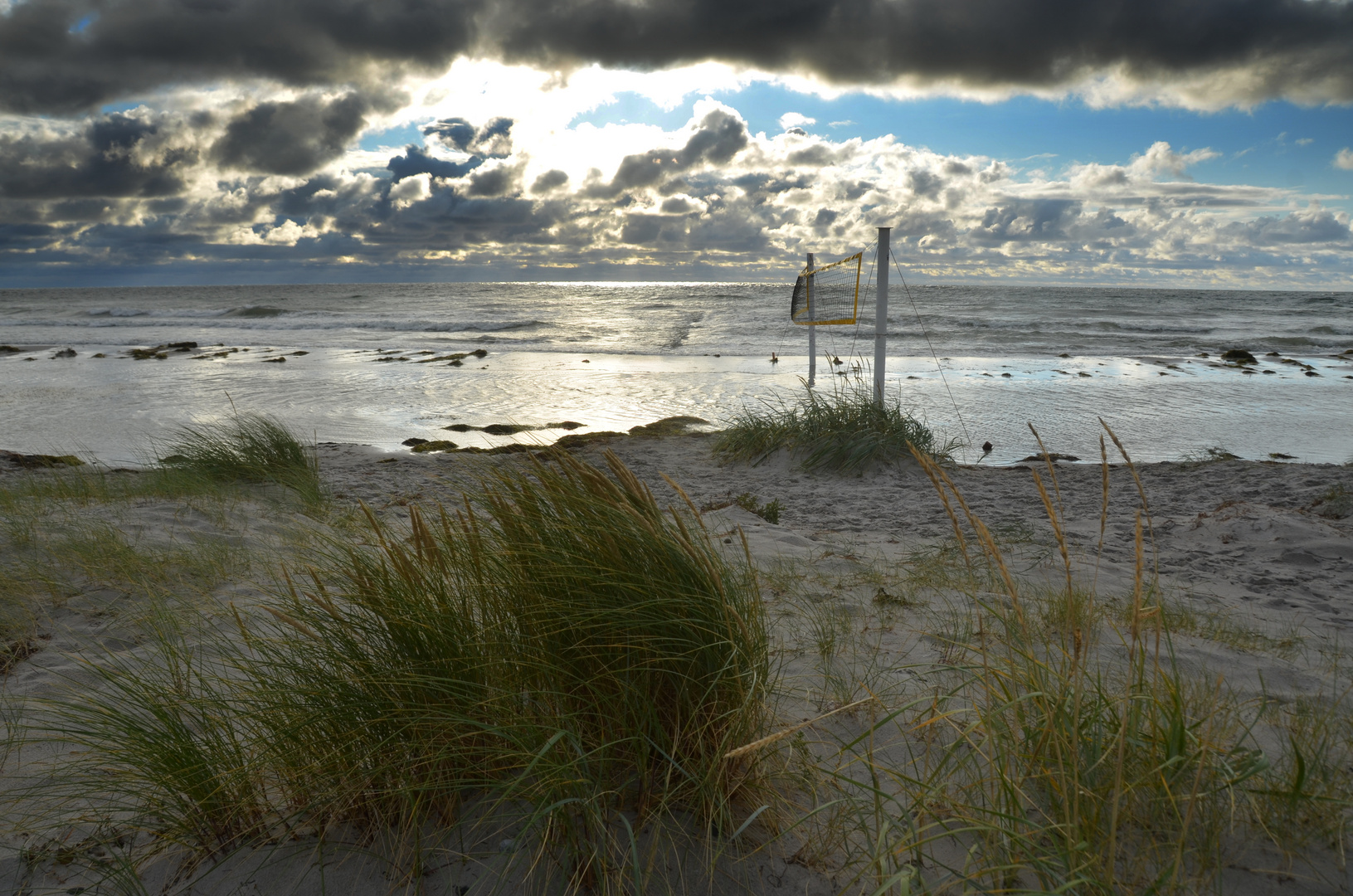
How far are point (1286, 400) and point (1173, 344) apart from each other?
490 inches

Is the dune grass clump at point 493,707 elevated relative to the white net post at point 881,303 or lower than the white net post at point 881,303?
lower

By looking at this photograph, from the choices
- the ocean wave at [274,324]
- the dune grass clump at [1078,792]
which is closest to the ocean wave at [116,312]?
the ocean wave at [274,324]

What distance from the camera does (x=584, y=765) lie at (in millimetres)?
1562

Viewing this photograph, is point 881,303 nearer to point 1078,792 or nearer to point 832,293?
point 832,293

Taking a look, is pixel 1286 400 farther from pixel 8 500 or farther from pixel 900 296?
pixel 900 296

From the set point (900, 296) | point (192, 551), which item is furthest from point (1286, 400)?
point (900, 296)

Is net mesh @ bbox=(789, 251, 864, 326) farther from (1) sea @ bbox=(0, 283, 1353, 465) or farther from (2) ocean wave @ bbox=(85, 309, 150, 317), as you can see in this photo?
(2) ocean wave @ bbox=(85, 309, 150, 317)

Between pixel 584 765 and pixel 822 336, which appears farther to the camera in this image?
pixel 822 336

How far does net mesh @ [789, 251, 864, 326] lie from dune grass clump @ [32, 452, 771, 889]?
7784mm

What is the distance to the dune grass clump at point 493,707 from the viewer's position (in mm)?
1639

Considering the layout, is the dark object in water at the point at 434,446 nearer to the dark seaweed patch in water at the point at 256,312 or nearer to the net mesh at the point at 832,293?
the net mesh at the point at 832,293

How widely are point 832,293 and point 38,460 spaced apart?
970 centimetres

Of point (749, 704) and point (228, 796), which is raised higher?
point (749, 704)

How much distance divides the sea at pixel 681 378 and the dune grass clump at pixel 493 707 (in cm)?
49
